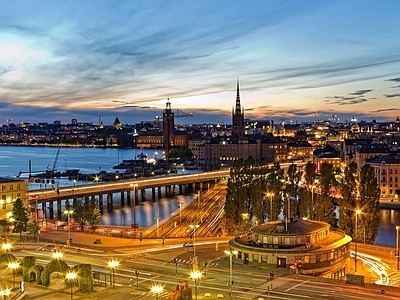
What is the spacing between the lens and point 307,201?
26469 mm

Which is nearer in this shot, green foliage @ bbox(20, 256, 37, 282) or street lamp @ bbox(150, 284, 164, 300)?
street lamp @ bbox(150, 284, 164, 300)

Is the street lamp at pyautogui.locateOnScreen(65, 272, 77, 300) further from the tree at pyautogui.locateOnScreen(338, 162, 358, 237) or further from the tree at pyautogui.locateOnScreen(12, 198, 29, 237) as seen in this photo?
the tree at pyautogui.locateOnScreen(338, 162, 358, 237)

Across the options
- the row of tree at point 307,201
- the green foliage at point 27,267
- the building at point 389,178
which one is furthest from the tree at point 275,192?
the building at point 389,178

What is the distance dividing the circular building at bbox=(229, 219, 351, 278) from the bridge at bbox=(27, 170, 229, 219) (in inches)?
668

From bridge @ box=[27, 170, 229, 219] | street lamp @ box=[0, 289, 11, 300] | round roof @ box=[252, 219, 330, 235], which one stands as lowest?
bridge @ box=[27, 170, 229, 219]

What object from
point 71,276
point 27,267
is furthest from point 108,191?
point 71,276

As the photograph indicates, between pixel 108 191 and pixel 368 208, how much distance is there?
28143mm

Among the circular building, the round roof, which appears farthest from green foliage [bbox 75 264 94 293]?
the round roof

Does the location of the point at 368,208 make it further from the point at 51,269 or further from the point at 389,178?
the point at 389,178

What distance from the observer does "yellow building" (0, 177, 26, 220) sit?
29534 millimetres

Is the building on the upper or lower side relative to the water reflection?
upper

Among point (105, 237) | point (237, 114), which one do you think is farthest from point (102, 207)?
point (237, 114)

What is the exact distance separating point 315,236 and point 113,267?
6.43 m

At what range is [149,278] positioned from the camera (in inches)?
604
